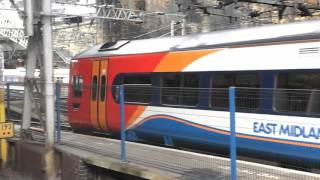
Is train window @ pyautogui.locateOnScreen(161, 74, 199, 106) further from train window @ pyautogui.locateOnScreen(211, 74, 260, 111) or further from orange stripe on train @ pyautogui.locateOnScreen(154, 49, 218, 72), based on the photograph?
train window @ pyautogui.locateOnScreen(211, 74, 260, 111)

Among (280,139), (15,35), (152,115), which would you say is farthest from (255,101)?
(15,35)

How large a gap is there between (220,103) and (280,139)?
1.71 meters

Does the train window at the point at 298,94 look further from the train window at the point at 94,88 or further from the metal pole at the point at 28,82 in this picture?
the train window at the point at 94,88

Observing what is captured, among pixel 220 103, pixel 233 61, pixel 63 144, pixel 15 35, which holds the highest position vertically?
pixel 15 35

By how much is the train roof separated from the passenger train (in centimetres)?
2

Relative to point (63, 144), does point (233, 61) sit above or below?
above

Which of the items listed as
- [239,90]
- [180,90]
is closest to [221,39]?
[180,90]

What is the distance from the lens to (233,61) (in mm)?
11102

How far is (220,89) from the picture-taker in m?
10.5

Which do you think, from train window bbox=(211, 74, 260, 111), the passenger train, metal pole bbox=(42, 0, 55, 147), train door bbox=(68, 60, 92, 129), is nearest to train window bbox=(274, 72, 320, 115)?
the passenger train

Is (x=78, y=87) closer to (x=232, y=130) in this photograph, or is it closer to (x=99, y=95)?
(x=99, y=95)

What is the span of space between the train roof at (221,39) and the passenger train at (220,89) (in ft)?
0.08

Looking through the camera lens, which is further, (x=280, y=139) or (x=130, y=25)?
(x=130, y=25)

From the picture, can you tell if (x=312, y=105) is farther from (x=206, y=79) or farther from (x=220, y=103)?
(x=206, y=79)
